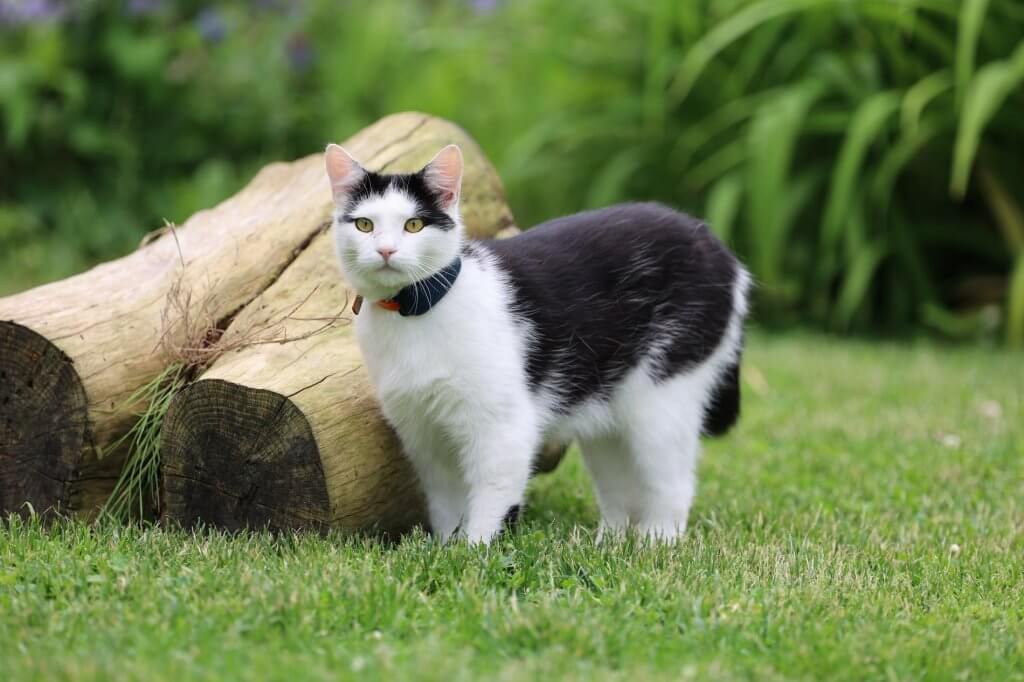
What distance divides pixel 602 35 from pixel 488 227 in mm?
4194

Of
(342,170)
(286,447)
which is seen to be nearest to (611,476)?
(286,447)

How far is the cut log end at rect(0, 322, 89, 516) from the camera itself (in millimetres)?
3547

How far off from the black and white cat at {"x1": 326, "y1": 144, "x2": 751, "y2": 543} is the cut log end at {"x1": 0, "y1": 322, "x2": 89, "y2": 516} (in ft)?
3.03

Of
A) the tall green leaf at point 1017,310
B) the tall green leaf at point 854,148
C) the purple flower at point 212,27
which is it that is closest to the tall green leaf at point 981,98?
the tall green leaf at point 854,148

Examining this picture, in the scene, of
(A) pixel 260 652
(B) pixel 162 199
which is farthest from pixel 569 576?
(B) pixel 162 199

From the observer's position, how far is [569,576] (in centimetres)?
309

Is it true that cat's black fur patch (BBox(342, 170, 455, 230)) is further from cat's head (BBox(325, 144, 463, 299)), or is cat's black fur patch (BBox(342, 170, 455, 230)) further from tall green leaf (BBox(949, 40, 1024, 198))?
tall green leaf (BBox(949, 40, 1024, 198))

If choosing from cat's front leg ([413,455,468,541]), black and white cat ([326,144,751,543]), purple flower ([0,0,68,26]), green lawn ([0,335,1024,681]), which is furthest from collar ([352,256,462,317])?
purple flower ([0,0,68,26])

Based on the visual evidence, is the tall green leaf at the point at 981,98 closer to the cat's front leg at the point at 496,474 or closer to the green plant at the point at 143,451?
the cat's front leg at the point at 496,474

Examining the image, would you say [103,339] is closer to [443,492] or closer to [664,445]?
[443,492]

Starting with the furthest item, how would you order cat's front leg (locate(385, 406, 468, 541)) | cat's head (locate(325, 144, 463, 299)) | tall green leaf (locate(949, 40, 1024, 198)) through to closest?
tall green leaf (locate(949, 40, 1024, 198))
cat's front leg (locate(385, 406, 468, 541))
cat's head (locate(325, 144, 463, 299))

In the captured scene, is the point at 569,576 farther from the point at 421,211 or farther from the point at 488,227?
the point at 488,227

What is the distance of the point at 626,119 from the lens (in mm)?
8078

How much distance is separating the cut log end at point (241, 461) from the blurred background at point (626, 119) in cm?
440
